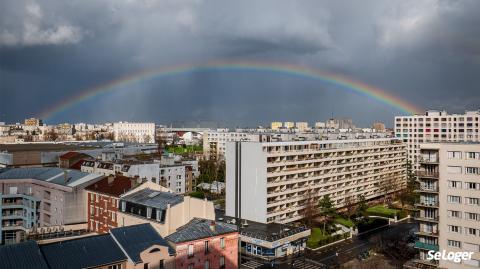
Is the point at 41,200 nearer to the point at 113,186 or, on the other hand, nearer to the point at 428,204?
the point at 113,186

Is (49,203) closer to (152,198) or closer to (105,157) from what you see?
(152,198)

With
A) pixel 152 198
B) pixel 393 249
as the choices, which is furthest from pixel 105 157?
pixel 393 249

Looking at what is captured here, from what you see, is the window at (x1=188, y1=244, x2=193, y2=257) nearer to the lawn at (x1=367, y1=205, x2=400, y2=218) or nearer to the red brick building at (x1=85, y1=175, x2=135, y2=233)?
the red brick building at (x1=85, y1=175, x2=135, y2=233)

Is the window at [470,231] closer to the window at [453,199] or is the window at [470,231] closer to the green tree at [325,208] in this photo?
the window at [453,199]

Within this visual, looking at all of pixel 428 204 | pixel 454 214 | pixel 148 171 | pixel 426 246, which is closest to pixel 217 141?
pixel 148 171

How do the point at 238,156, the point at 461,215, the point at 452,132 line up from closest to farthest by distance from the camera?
the point at 461,215, the point at 238,156, the point at 452,132

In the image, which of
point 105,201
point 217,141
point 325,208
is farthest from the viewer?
point 217,141
